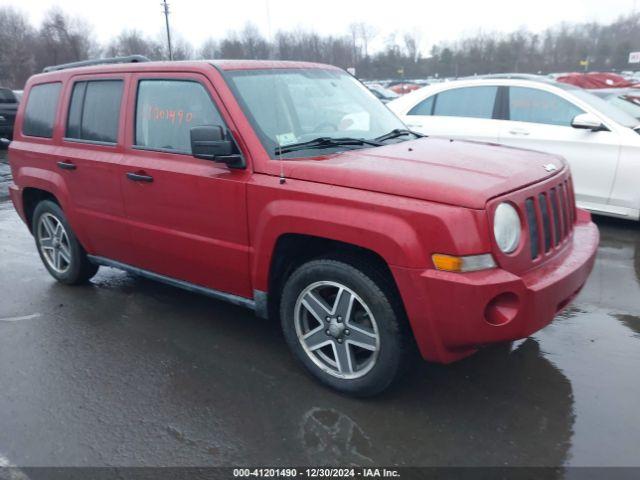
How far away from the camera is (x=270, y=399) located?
3.35 m

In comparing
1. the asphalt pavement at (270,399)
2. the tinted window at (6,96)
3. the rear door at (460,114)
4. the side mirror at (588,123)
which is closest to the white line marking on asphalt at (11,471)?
the asphalt pavement at (270,399)

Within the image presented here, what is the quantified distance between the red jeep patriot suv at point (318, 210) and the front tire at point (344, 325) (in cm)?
1

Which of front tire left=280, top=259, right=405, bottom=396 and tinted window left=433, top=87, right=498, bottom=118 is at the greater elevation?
tinted window left=433, top=87, right=498, bottom=118

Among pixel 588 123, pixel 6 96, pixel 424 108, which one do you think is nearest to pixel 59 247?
pixel 424 108

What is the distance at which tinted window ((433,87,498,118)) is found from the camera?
7.11m

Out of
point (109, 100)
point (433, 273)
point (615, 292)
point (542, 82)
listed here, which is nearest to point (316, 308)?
point (433, 273)

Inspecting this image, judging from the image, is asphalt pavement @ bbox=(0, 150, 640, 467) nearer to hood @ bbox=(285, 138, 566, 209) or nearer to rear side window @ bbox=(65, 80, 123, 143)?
hood @ bbox=(285, 138, 566, 209)

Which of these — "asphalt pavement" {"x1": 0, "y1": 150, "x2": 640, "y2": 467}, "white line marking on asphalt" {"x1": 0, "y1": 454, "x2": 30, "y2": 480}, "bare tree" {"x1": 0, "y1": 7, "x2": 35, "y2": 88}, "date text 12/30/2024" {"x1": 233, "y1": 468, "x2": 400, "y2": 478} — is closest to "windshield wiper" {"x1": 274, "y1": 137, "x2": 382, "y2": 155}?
"asphalt pavement" {"x1": 0, "y1": 150, "x2": 640, "y2": 467}

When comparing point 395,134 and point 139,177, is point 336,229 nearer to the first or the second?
point 395,134

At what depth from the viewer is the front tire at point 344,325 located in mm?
3045

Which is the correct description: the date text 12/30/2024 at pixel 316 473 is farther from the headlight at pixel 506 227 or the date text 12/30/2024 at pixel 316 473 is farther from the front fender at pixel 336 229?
the headlight at pixel 506 227

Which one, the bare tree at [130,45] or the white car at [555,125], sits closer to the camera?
the white car at [555,125]

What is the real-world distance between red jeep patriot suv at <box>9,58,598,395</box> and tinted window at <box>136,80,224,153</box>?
12mm

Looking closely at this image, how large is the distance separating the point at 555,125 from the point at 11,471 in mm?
6241
